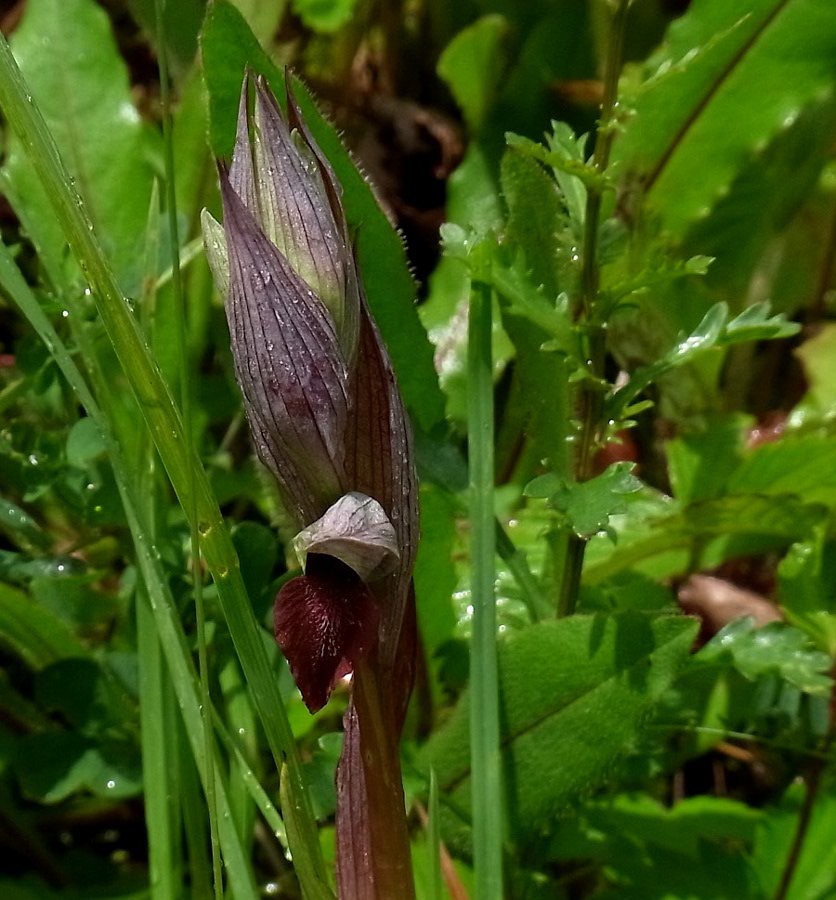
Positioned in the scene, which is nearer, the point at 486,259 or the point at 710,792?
the point at 486,259

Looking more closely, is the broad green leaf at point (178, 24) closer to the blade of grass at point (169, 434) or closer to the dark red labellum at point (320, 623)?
the blade of grass at point (169, 434)

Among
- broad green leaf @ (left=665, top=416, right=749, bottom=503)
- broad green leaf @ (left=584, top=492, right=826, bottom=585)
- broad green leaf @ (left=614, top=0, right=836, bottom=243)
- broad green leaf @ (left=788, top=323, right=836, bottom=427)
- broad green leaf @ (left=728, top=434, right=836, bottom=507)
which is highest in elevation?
broad green leaf @ (left=614, top=0, right=836, bottom=243)

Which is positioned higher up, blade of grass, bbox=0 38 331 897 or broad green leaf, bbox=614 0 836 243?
broad green leaf, bbox=614 0 836 243

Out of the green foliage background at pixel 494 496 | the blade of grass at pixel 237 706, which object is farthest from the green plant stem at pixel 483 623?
the blade of grass at pixel 237 706

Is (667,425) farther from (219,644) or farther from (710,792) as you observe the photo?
(219,644)

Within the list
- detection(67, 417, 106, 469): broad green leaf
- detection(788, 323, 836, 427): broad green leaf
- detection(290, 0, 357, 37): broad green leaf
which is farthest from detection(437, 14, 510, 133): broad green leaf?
detection(67, 417, 106, 469): broad green leaf

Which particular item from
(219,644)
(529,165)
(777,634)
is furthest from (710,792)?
(529,165)

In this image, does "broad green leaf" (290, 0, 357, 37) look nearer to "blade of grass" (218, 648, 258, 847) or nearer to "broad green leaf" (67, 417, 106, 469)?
"broad green leaf" (67, 417, 106, 469)
